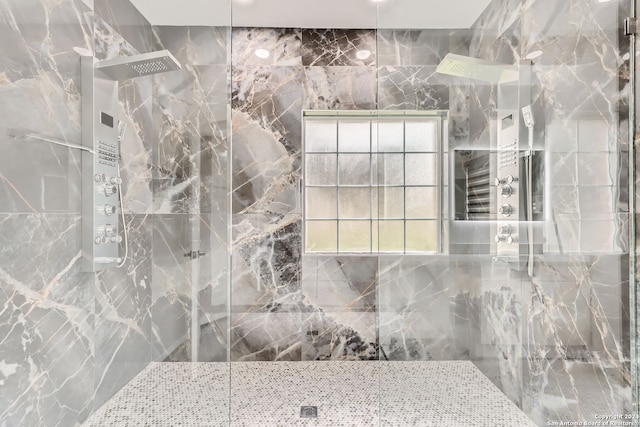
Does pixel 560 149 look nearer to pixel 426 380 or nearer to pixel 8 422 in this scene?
pixel 426 380

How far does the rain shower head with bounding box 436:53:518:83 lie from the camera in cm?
153

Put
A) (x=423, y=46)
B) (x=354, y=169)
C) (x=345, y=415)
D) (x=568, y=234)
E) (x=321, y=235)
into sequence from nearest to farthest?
(x=568, y=234), (x=423, y=46), (x=345, y=415), (x=354, y=169), (x=321, y=235)

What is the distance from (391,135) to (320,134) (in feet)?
3.32

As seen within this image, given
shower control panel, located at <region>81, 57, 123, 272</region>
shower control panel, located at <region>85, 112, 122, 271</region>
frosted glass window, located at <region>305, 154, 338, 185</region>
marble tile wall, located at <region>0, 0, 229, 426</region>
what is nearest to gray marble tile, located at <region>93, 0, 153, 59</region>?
marble tile wall, located at <region>0, 0, 229, 426</region>

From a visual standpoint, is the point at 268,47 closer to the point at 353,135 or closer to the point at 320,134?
the point at 320,134

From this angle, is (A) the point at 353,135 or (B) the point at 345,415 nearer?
(B) the point at 345,415

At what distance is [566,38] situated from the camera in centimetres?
142

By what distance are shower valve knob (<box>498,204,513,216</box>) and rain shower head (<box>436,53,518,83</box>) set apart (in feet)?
1.76

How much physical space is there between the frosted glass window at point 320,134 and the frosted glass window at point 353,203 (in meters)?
0.35

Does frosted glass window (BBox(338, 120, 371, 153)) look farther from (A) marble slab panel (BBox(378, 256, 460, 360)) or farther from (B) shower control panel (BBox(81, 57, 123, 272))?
(B) shower control panel (BBox(81, 57, 123, 272))

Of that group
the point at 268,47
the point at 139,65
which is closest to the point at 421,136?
the point at 139,65

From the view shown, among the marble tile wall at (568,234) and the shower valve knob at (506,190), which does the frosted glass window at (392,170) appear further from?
the shower valve knob at (506,190)

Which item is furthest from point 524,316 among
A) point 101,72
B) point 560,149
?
point 101,72

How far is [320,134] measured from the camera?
8.49ft
